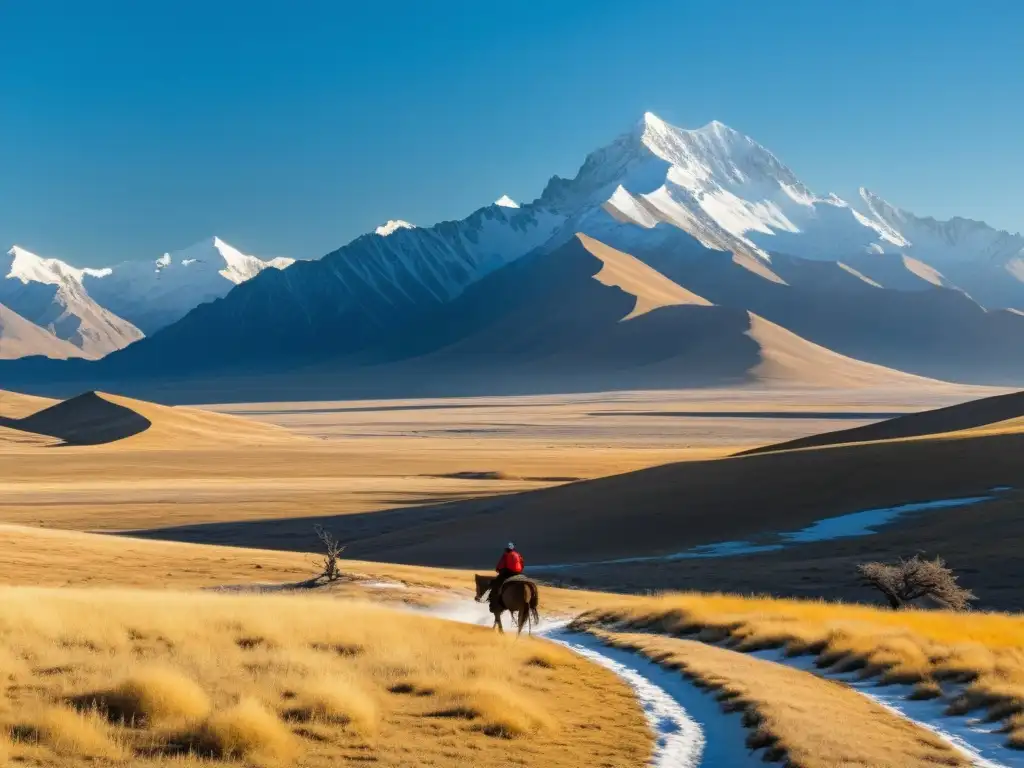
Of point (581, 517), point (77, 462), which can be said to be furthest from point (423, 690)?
point (77, 462)

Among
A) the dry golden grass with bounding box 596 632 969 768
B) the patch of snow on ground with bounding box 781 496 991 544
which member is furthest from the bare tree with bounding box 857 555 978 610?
the dry golden grass with bounding box 596 632 969 768

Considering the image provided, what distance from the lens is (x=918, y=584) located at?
29734mm

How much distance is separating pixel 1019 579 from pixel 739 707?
73.1ft

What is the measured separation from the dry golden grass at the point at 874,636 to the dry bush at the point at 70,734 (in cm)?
904

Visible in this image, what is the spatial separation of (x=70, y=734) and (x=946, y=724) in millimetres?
9564

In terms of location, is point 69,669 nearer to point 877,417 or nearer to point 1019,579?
point 1019,579

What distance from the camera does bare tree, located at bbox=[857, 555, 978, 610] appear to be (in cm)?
2923

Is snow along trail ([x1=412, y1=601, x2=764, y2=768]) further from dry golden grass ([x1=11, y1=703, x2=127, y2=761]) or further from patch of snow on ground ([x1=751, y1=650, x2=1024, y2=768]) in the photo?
dry golden grass ([x1=11, y1=703, x2=127, y2=761])

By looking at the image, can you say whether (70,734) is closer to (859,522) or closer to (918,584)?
(918,584)

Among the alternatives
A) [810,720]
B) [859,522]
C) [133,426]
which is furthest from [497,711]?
[133,426]

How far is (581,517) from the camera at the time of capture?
52.0 m

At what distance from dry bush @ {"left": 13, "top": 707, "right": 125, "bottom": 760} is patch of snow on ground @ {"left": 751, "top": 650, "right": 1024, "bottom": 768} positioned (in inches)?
322

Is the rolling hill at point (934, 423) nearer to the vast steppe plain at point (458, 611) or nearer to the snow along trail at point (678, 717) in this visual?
the vast steppe plain at point (458, 611)

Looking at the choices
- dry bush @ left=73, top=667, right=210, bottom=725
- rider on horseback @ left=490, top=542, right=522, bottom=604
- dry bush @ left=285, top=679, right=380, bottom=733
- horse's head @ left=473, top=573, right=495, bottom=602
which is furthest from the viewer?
horse's head @ left=473, top=573, right=495, bottom=602
